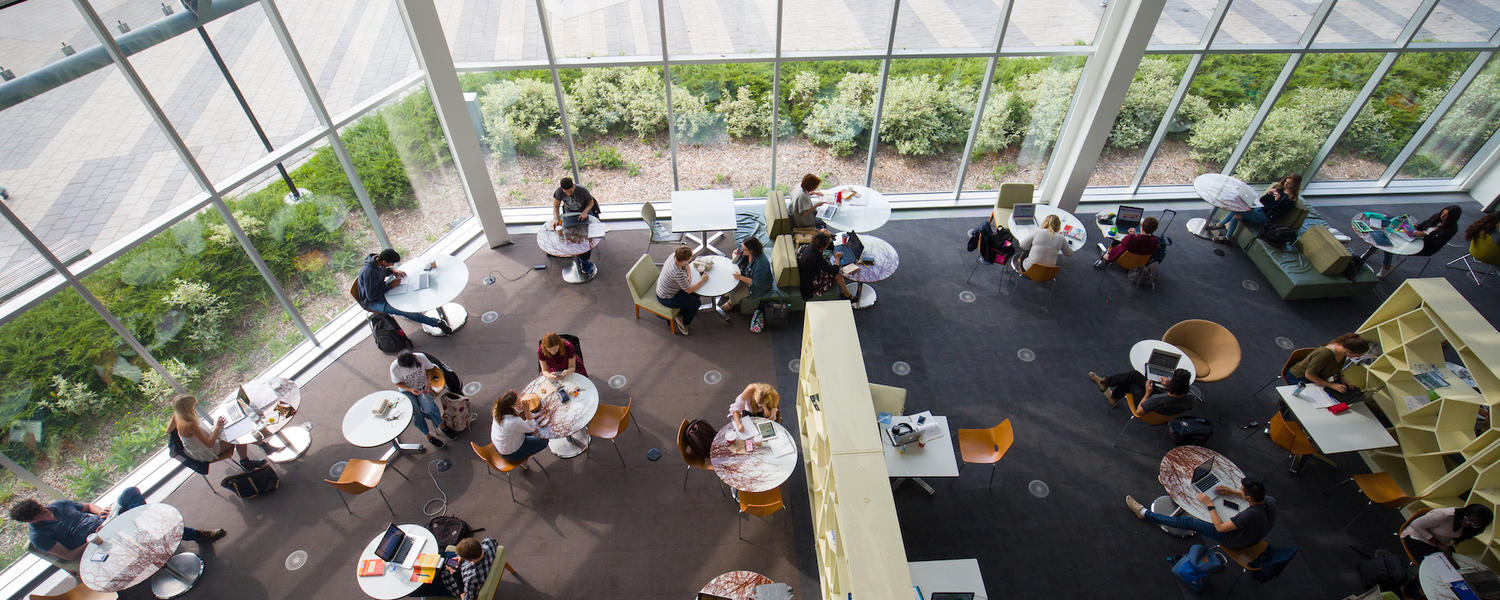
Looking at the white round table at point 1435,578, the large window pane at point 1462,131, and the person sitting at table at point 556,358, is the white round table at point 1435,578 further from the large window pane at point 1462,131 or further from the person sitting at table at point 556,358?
the large window pane at point 1462,131

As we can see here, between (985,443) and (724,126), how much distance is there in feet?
19.3

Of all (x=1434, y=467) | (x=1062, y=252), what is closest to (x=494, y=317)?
(x=1062, y=252)

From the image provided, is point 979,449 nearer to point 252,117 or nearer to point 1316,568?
point 1316,568

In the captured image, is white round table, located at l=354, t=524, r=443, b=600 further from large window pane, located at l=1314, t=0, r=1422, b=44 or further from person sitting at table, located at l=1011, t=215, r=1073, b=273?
large window pane, located at l=1314, t=0, r=1422, b=44

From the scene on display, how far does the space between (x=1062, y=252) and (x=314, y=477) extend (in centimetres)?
911

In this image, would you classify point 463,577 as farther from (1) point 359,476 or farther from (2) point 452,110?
(2) point 452,110

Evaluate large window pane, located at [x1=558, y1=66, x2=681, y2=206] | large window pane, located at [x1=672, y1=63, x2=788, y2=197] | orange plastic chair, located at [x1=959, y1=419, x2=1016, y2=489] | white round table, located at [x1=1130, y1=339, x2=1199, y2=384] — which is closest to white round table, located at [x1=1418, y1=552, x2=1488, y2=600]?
white round table, located at [x1=1130, y1=339, x2=1199, y2=384]

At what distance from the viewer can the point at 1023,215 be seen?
9.34 metres

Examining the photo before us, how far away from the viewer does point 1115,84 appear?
9070 mm

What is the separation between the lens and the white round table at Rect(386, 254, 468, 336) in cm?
788

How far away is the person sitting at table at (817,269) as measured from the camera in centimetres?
799

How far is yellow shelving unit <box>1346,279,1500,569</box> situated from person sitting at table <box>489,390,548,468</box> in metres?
8.48

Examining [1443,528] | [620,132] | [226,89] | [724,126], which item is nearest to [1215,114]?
[1443,528]

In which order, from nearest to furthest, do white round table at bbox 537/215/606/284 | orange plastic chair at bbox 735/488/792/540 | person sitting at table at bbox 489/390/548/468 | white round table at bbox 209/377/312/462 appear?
orange plastic chair at bbox 735/488/792/540 < person sitting at table at bbox 489/390/548/468 < white round table at bbox 209/377/312/462 < white round table at bbox 537/215/606/284
